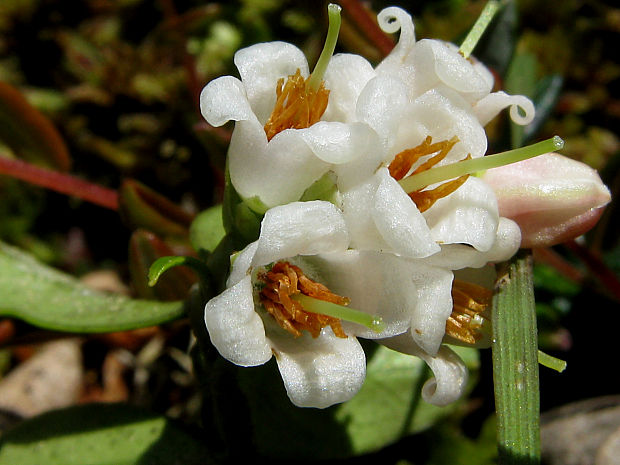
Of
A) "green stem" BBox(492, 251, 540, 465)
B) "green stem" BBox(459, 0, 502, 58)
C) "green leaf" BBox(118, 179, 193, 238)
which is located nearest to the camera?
"green stem" BBox(492, 251, 540, 465)

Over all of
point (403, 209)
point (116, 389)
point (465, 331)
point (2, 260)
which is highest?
point (403, 209)

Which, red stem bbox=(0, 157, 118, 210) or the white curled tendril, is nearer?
the white curled tendril

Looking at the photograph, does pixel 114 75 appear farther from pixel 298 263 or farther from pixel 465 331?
pixel 465 331

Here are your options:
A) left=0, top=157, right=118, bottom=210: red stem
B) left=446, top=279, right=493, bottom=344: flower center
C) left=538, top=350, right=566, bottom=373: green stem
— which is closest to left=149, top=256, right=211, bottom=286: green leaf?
left=446, top=279, right=493, bottom=344: flower center

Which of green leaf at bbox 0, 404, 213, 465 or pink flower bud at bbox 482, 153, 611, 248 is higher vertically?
pink flower bud at bbox 482, 153, 611, 248

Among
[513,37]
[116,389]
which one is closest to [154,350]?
[116,389]

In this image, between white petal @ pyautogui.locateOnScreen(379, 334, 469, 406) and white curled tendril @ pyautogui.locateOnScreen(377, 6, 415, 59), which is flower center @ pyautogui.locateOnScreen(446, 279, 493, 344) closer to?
white petal @ pyautogui.locateOnScreen(379, 334, 469, 406)

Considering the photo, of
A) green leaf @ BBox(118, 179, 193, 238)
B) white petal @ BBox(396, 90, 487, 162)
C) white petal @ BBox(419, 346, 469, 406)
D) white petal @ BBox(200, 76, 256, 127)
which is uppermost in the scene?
white petal @ BBox(200, 76, 256, 127)

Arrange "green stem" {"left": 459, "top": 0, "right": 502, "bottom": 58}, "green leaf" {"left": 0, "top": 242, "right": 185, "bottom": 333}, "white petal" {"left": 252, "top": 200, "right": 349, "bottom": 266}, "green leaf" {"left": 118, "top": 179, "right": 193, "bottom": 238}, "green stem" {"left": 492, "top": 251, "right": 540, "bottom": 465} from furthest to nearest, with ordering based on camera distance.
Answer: "green leaf" {"left": 118, "top": 179, "right": 193, "bottom": 238} < "green leaf" {"left": 0, "top": 242, "right": 185, "bottom": 333} < "green stem" {"left": 459, "top": 0, "right": 502, "bottom": 58} < "green stem" {"left": 492, "top": 251, "right": 540, "bottom": 465} < "white petal" {"left": 252, "top": 200, "right": 349, "bottom": 266}
